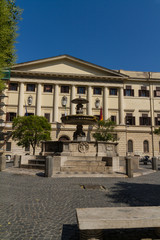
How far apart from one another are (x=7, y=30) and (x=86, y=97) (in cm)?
2750

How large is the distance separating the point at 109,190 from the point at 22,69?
31.4 metres

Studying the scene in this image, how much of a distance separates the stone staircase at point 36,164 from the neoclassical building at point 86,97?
18.4 metres

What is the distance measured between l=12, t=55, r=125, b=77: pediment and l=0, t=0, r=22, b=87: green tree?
84.5ft

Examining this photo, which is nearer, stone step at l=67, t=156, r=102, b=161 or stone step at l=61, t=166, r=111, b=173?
stone step at l=61, t=166, r=111, b=173

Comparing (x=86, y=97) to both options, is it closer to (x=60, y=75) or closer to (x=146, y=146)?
(x=60, y=75)

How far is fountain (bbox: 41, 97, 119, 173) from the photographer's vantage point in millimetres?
11172

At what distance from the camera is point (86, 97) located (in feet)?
113

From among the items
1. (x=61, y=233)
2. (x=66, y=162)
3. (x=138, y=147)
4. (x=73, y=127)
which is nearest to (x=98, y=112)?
(x=73, y=127)

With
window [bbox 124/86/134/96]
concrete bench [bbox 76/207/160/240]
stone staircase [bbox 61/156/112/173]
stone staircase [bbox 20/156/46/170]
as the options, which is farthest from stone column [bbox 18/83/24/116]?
concrete bench [bbox 76/207/160/240]

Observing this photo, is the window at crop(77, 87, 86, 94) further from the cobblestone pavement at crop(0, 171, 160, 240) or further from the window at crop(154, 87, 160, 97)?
the cobblestone pavement at crop(0, 171, 160, 240)

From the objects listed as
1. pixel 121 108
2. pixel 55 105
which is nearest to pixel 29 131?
pixel 55 105

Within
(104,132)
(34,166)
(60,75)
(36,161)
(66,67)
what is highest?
(66,67)

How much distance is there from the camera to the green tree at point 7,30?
720cm

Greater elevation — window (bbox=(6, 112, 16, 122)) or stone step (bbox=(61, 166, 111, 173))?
window (bbox=(6, 112, 16, 122))
